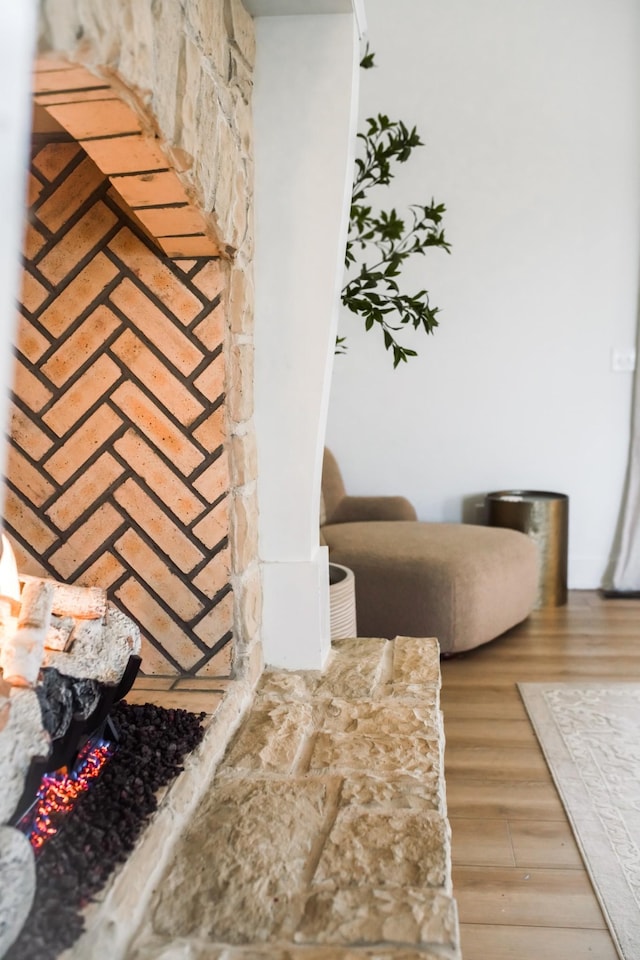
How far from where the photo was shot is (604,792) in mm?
2152

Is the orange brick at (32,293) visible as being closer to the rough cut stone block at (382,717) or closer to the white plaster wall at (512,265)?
the rough cut stone block at (382,717)

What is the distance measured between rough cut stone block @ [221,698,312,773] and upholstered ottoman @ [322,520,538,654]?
1.50m

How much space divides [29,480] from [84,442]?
126 mm

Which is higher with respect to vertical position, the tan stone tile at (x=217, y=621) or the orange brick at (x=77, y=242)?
the orange brick at (x=77, y=242)

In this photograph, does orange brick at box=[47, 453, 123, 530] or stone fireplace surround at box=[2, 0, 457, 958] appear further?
orange brick at box=[47, 453, 123, 530]

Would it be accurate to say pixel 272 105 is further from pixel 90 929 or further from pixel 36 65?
pixel 90 929

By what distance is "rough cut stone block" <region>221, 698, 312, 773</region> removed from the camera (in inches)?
55.9

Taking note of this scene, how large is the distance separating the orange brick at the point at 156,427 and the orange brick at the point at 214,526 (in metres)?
0.09

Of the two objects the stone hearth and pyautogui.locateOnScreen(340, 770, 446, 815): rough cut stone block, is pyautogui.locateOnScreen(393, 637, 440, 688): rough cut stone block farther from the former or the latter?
pyautogui.locateOnScreen(340, 770, 446, 815): rough cut stone block

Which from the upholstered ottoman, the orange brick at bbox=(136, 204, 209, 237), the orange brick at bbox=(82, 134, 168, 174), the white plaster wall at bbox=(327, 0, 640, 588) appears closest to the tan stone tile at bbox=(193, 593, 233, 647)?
the orange brick at bbox=(136, 204, 209, 237)

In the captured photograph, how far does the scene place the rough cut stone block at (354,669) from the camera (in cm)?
175

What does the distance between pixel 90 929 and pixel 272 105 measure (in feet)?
4.72

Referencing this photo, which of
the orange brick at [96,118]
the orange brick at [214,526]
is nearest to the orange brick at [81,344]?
the orange brick at [214,526]

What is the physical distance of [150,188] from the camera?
1.28 meters
